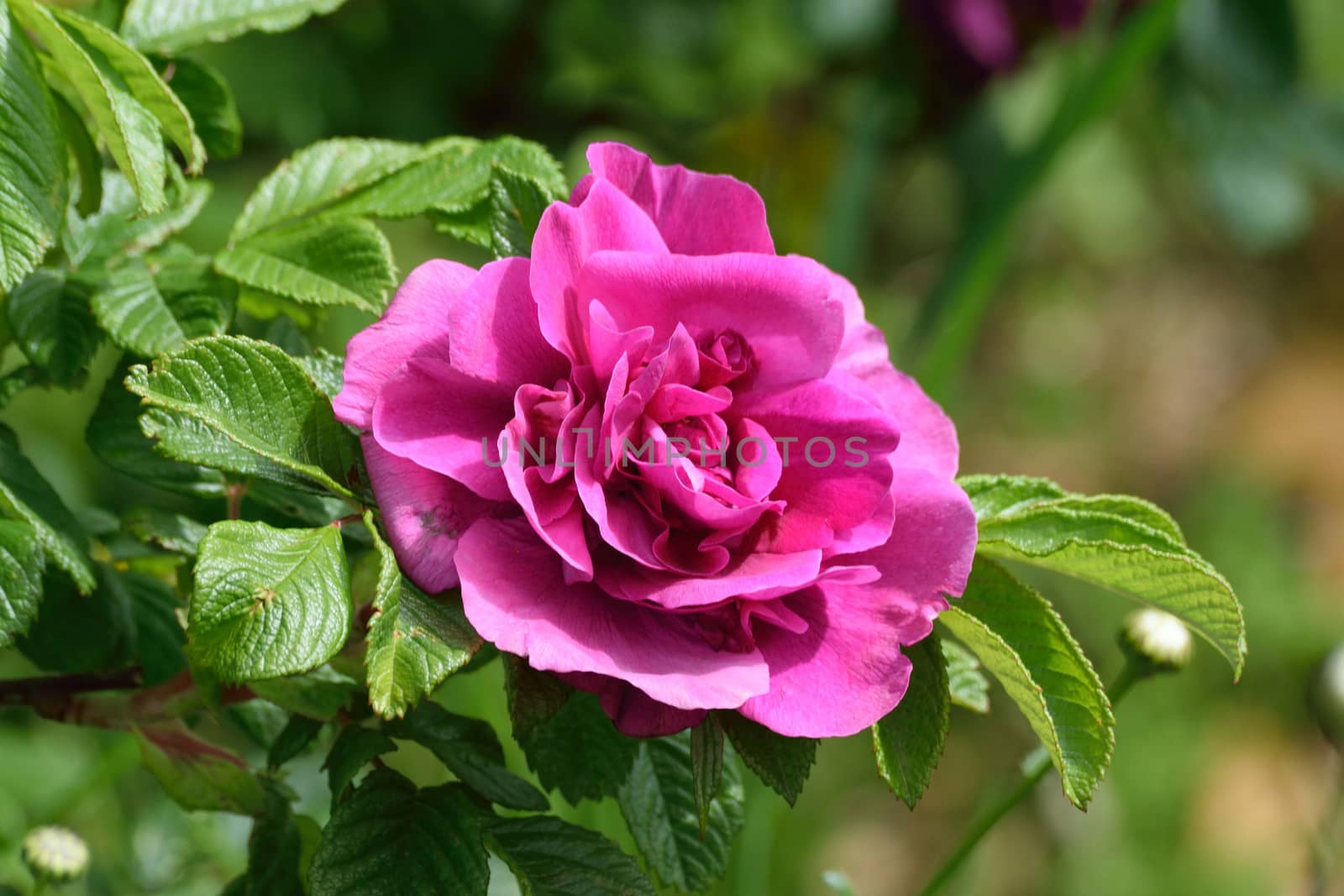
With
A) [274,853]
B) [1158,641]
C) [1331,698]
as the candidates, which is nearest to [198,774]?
[274,853]

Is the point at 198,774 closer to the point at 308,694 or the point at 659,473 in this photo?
the point at 308,694

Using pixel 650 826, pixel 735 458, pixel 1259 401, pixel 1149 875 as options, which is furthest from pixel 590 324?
Answer: pixel 1259 401

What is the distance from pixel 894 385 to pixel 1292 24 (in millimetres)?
912

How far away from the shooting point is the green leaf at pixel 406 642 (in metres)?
0.31

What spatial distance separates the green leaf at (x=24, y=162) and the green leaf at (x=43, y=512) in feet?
0.20

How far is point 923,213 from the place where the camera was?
2.12 m

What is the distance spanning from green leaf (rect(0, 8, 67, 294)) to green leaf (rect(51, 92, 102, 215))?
0.14 feet

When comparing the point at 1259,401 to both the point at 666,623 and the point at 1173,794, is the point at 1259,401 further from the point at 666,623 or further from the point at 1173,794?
the point at 666,623

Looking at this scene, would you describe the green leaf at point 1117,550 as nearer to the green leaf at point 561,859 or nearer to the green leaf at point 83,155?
the green leaf at point 561,859

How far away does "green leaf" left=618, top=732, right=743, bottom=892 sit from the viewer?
16.9 inches

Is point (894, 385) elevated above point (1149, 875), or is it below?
above

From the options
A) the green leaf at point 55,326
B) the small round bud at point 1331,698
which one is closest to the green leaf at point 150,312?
the green leaf at point 55,326

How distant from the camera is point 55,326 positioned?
1.38 feet

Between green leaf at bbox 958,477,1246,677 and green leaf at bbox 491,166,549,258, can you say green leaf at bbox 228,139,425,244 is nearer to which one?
green leaf at bbox 491,166,549,258
